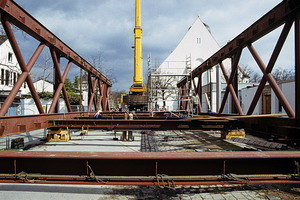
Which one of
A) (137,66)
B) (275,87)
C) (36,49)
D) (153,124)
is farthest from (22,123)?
(137,66)

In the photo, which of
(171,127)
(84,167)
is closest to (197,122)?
(171,127)

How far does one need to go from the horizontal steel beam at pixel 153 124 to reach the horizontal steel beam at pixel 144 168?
5.03 meters

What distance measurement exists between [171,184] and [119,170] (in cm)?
71

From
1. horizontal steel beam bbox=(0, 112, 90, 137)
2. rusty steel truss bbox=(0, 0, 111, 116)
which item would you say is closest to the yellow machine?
rusty steel truss bbox=(0, 0, 111, 116)

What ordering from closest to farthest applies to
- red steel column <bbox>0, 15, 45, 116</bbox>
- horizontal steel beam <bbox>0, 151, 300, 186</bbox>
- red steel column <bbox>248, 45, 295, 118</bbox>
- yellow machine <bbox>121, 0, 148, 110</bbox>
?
horizontal steel beam <bbox>0, 151, 300, 186</bbox> < red steel column <bbox>248, 45, 295, 118</bbox> < red steel column <bbox>0, 15, 45, 116</bbox> < yellow machine <bbox>121, 0, 148, 110</bbox>

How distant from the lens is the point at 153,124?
26.8 ft

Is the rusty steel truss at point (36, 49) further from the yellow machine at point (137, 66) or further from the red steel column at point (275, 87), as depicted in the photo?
the yellow machine at point (137, 66)

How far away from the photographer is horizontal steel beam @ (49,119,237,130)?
790cm

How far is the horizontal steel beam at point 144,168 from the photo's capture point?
272 cm

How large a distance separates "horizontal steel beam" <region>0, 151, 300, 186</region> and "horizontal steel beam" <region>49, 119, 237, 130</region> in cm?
503

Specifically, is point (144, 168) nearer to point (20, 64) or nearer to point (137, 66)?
point (20, 64)

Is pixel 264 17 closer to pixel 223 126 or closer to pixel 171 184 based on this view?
pixel 223 126

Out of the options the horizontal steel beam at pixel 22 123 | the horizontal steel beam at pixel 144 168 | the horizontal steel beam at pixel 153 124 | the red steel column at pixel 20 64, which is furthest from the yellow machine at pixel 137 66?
the horizontal steel beam at pixel 144 168

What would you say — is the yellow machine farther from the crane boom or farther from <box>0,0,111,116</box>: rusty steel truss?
<box>0,0,111,116</box>: rusty steel truss
